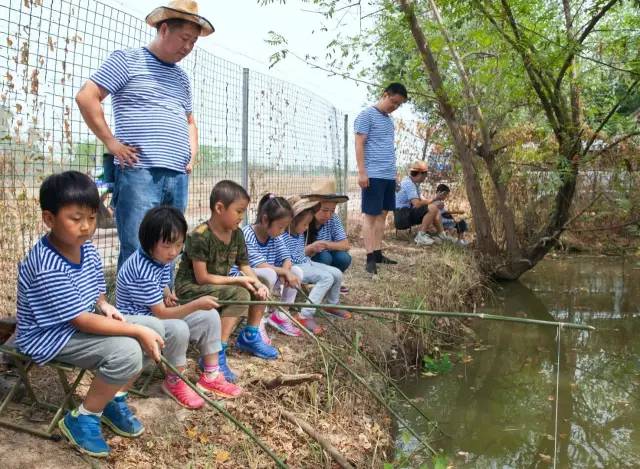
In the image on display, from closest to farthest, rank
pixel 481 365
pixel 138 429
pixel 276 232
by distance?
1. pixel 138 429
2. pixel 276 232
3. pixel 481 365

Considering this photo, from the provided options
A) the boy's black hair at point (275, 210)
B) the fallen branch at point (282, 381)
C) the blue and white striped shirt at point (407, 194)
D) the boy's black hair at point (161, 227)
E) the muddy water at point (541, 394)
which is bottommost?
the muddy water at point (541, 394)

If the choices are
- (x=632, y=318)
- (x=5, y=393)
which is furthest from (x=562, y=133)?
(x=5, y=393)

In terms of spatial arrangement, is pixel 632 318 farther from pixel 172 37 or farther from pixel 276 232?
pixel 172 37

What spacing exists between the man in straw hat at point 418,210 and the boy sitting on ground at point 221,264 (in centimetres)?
517

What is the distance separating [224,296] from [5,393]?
1.07m

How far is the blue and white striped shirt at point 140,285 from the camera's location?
8.58 feet

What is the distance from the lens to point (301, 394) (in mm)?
3076

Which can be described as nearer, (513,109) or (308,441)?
(308,441)

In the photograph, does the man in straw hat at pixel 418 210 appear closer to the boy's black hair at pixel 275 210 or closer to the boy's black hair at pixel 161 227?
the boy's black hair at pixel 275 210

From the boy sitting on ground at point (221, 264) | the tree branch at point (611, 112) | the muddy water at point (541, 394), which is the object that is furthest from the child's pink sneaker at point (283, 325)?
the tree branch at point (611, 112)

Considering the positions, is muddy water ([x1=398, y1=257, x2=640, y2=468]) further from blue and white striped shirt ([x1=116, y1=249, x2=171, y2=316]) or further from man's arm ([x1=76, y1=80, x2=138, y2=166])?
man's arm ([x1=76, y1=80, x2=138, y2=166])

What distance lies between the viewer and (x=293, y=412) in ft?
9.48

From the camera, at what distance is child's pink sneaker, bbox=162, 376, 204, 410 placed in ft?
8.82

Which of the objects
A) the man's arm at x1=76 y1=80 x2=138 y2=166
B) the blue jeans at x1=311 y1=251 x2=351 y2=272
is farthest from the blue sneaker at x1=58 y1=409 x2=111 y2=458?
the blue jeans at x1=311 y1=251 x2=351 y2=272
